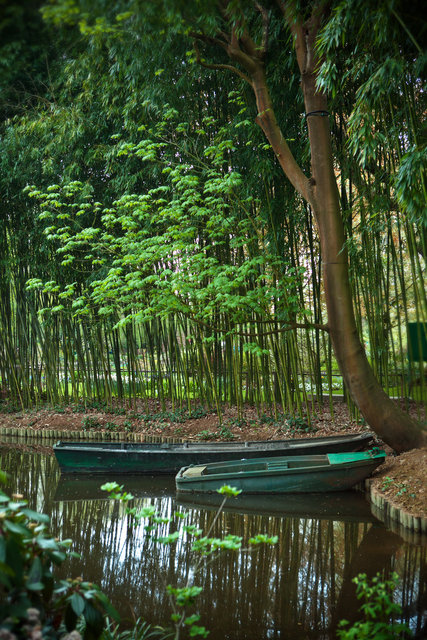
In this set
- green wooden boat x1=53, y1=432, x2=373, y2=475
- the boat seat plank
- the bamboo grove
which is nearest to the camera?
the bamboo grove

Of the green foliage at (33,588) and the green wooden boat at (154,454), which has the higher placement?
the green foliage at (33,588)

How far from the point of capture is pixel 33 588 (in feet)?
4.18

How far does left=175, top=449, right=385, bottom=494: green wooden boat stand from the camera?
475cm

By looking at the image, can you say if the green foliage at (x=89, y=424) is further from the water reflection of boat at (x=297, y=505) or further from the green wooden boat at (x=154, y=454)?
the water reflection of boat at (x=297, y=505)

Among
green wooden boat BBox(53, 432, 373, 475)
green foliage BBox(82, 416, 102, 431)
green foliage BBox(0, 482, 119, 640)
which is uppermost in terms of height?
green foliage BBox(0, 482, 119, 640)

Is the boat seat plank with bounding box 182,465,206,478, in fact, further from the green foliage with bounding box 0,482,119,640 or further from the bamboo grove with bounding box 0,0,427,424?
the green foliage with bounding box 0,482,119,640

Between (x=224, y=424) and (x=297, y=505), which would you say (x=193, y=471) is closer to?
(x=297, y=505)

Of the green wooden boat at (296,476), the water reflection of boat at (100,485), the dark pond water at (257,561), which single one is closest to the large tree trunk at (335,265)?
the green wooden boat at (296,476)

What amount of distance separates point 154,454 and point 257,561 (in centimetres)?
250

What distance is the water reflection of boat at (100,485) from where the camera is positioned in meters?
4.95

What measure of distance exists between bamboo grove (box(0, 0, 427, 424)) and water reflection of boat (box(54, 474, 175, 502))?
1558mm

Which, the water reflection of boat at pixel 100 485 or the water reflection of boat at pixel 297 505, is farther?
the water reflection of boat at pixel 100 485

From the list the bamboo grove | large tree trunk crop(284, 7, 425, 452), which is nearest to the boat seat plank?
the bamboo grove

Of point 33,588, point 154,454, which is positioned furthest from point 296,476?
point 33,588
